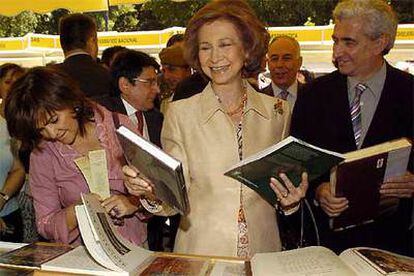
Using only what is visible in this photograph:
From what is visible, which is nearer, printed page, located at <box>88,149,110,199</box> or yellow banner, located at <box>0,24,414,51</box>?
printed page, located at <box>88,149,110,199</box>

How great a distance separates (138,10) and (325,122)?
7.93 meters

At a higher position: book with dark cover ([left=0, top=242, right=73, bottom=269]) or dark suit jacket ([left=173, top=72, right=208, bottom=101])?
dark suit jacket ([left=173, top=72, right=208, bottom=101])

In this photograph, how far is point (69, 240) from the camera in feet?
5.55

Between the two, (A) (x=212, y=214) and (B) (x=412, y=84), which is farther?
(B) (x=412, y=84)

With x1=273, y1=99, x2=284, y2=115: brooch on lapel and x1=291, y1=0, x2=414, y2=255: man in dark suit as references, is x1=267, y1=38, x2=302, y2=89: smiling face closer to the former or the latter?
x1=291, y1=0, x2=414, y2=255: man in dark suit

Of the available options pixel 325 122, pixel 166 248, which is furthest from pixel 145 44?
pixel 325 122

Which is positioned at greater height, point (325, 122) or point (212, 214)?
point (325, 122)

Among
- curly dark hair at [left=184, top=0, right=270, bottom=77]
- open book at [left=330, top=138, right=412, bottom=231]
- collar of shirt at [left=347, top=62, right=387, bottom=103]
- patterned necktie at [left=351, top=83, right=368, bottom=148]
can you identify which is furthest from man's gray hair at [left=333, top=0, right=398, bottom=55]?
open book at [left=330, top=138, right=412, bottom=231]

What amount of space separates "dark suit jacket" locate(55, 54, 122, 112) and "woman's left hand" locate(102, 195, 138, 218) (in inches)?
67.9

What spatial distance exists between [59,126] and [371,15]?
1.29m

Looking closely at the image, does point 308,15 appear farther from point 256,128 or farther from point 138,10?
point 256,128

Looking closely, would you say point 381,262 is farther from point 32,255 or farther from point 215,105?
point 32,255

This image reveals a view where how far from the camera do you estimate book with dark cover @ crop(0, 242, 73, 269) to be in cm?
129

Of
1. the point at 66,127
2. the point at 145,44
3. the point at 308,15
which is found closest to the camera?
the point at 66,127
